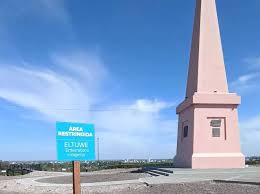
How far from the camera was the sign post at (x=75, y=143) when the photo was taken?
269 inches

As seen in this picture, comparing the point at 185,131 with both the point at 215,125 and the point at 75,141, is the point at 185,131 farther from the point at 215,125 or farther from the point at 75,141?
the point at 75,141

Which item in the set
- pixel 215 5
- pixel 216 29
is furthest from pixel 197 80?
pixel 215 5

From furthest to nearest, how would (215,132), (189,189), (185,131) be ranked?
1. (185,131)
2. (215,132)
3. (189,189)

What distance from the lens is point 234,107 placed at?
2053cm

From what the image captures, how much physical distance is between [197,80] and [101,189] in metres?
8.96

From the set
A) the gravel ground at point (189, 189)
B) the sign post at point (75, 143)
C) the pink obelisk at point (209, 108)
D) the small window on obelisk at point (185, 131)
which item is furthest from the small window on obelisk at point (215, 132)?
the sign post at point (75, 143)

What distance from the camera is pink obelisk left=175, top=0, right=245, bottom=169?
65.5ft

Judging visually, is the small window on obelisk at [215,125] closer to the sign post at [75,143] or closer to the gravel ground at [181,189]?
the gravel ground at [181,189]

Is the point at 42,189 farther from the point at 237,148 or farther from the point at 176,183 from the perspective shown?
the point at 237,148

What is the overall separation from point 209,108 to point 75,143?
14.3 meters

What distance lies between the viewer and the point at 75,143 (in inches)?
274

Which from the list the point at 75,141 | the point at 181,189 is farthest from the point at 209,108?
the point at 75,141

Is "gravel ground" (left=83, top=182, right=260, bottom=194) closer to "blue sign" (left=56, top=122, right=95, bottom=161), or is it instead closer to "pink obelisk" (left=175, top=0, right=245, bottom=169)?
"blue sign" (left=56, top=122, right=95, bottom=161)

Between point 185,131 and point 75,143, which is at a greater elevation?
point 75,143
